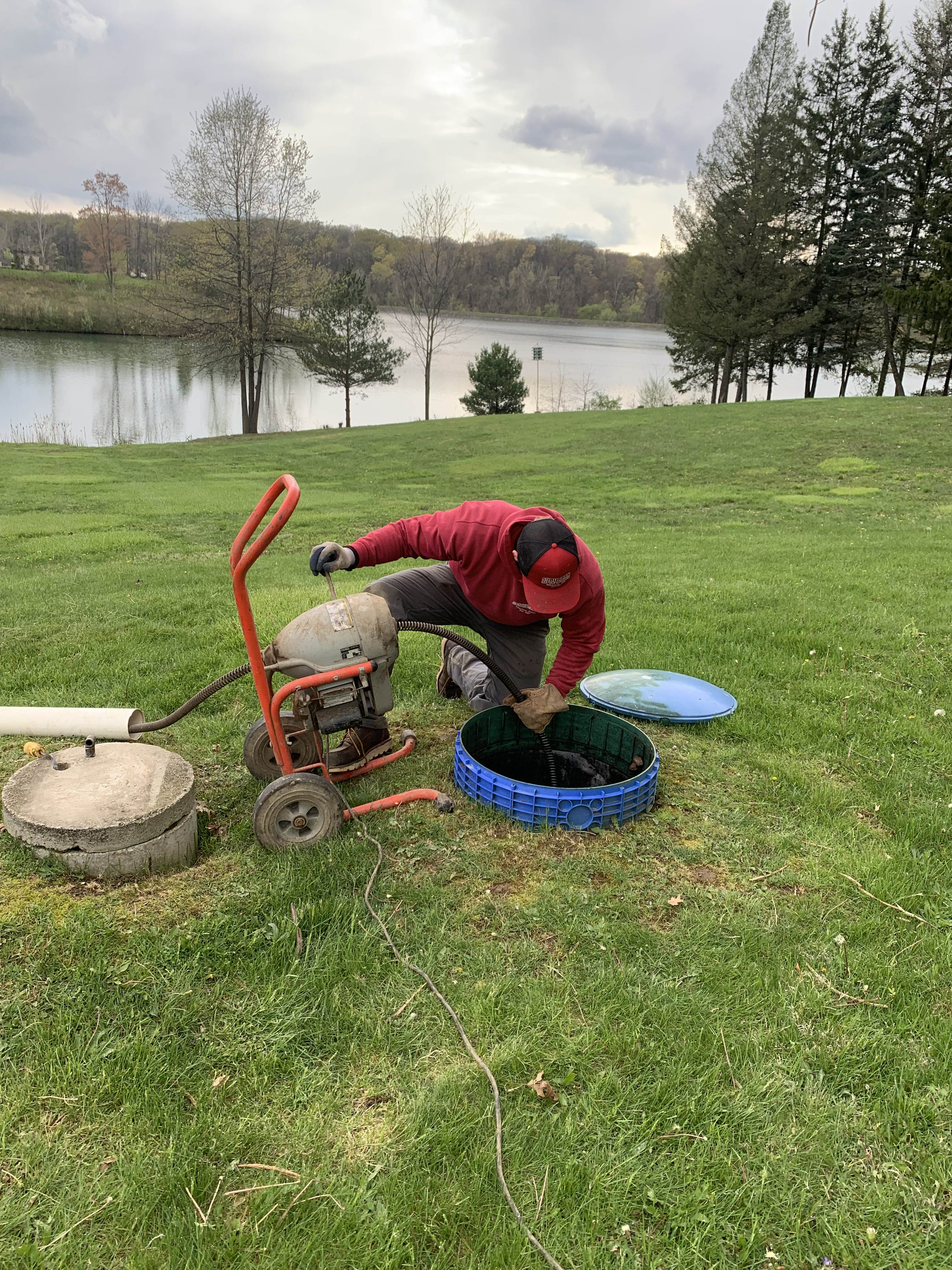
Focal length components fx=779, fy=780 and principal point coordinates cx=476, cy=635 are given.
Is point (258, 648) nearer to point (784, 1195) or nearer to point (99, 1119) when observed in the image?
point (99, 1119)

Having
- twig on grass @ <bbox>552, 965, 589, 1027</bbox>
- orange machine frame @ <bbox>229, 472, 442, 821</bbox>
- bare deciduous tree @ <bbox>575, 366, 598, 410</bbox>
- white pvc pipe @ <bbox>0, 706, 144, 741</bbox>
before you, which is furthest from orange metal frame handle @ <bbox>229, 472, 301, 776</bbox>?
bare deciduous tree @ <bbox>575, 366, 598, 410</bbox>

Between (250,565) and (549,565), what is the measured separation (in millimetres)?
1142

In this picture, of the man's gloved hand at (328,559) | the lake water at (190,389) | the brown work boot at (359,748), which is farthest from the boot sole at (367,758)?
the lake water at (190,389)

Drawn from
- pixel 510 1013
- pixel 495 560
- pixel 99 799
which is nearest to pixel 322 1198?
pixel 510 1013

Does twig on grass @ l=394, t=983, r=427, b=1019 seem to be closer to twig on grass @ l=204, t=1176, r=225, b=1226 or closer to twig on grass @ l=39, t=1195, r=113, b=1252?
twig on grass @ l=204, t=1176, r=225, b=1226

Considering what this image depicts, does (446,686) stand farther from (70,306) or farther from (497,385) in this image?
(70,306)

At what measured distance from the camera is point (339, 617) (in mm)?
2924

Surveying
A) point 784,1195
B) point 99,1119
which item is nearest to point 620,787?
point 784,1195

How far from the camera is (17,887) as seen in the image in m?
2.64

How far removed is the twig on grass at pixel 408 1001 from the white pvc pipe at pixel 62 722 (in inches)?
67.0

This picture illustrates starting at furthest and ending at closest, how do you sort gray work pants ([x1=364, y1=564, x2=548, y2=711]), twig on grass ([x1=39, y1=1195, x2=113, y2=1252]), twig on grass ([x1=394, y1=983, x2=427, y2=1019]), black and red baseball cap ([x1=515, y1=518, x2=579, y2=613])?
gray work pants ([x1=364, y1=564, x2=548, y2=711])
black and red baseball cap ([x1=515, y1=518, x2=579, y2=613])
twig on grass ([x1=394, y1=983, x2=427, y2=1019])
twig on grass ([x1=39, y1=1195, x2=113, y2=1252])

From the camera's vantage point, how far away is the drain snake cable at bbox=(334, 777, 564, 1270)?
175cm

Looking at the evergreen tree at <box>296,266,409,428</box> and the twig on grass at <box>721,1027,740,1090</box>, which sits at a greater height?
the evergreen tree at <box>296,266,409,428</box>

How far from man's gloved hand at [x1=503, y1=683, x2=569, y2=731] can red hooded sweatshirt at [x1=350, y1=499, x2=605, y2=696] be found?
5.5 inches
